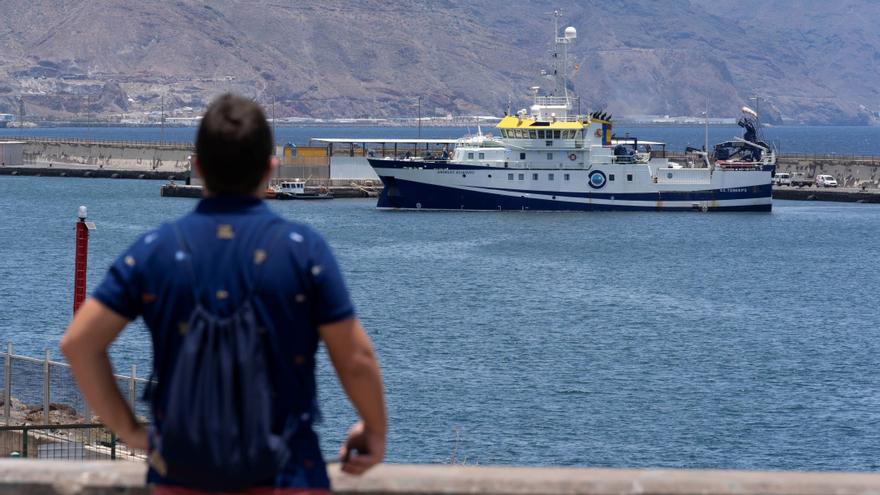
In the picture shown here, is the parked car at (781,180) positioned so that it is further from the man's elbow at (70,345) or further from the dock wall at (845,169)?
the man's elbow at (70,345)

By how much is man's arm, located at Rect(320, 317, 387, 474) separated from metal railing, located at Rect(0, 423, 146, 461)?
12.2m

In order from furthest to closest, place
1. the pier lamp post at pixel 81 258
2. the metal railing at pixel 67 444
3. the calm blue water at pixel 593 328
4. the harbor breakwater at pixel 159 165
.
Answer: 1. the harbor breakwater at pixel 159 165
2. the calm blue water at pixel 593 328
3. the pier lamp post at pixel 81 258
4. the metal railing at pixel 67 444

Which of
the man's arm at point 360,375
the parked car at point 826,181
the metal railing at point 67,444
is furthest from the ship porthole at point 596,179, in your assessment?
the man's arm at point 360,375

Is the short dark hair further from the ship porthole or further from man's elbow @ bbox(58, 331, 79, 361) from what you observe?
the ship porthole

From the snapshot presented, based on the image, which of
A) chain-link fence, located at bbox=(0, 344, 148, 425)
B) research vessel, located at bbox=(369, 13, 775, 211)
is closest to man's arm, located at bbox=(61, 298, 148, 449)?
chain-link fence, located at bbox=(0, 344, 148, 425)

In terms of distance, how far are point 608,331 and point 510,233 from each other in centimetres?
3024

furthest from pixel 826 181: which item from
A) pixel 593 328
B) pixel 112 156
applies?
pixel 593 328

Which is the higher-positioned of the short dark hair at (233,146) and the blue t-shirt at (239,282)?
the short dark hair at (233,146)

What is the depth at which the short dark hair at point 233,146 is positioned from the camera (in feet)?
13.6

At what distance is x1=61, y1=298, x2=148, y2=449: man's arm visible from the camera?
4.21 metres

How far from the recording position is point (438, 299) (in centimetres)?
4497

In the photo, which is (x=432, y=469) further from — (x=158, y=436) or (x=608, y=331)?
(x=608, y=331)

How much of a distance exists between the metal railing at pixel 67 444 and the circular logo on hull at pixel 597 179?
5882cm

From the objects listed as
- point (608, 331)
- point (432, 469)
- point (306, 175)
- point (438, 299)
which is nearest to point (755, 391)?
point (608, 331)
